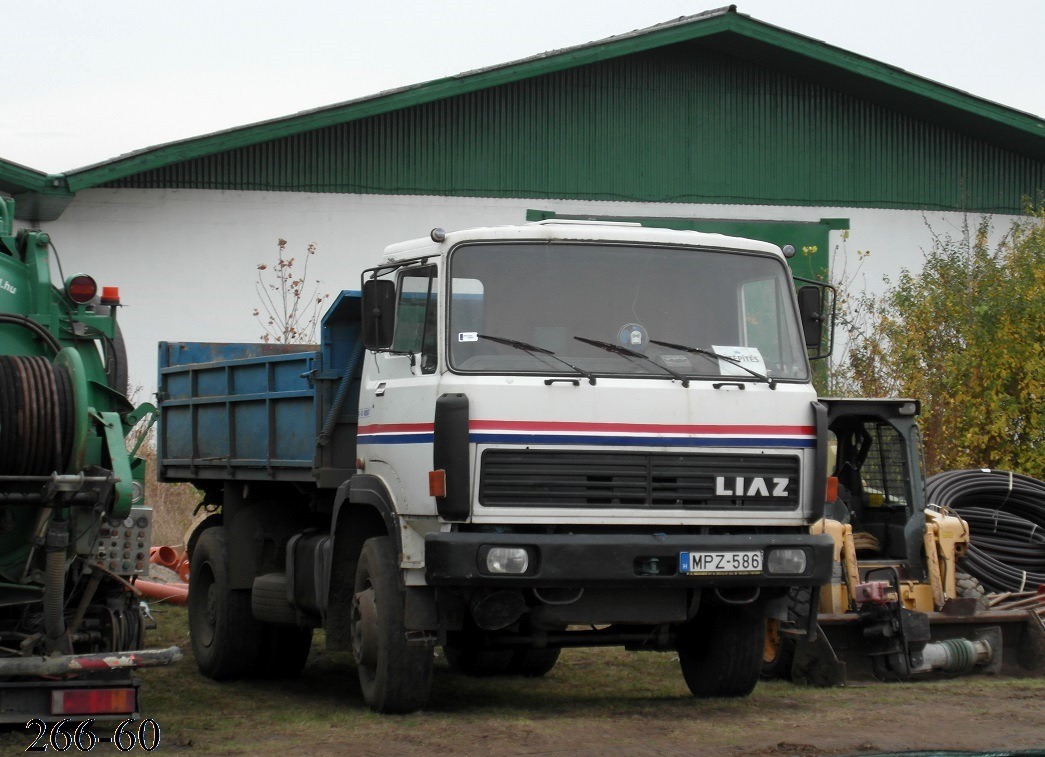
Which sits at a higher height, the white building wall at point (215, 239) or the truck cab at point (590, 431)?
the white building wall at point (215, 239)

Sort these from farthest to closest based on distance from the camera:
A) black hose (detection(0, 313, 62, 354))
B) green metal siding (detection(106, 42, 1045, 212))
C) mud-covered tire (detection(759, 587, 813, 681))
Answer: green metal siding (detection(106, 42, 1045, 212)) < mud-covered tire (detection(759, 587, 813, 681)) < black hose (detection(0, 313, 62, 354))

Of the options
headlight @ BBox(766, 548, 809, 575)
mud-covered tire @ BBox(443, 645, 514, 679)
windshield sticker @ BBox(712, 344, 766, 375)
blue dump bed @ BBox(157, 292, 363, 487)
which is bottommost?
mud-covered tire @ BBox(443, 645, 514, 679)

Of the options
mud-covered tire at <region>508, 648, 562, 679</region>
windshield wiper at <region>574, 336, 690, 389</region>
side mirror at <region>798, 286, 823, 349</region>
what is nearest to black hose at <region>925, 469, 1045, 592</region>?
mud-covered tire at <region>508, 648, 562, 679</region>

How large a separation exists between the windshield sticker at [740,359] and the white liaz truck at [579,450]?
15 mm

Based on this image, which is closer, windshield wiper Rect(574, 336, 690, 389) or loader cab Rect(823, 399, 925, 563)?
windshield wiper Rect(574, 336, 690, 389)

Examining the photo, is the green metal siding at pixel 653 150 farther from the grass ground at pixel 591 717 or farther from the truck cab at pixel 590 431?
the truck cab at pixel 590 431

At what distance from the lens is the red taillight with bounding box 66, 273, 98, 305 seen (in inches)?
336

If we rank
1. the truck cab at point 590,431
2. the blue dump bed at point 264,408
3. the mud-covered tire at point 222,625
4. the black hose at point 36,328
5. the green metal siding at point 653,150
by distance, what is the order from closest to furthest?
the truck cab at point 590,431 < the black hose at point 36,328 < the blue dump bed at point 264,408 < the mud-covered tire at point 222,625 < the green metal siding at point 653,150

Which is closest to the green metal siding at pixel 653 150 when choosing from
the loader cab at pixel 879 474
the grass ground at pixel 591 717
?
the loader cab at pixel 879 474

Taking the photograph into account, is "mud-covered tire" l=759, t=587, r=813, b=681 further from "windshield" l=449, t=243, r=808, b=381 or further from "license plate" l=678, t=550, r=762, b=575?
"windshield" l=449, t=243, r=808, b=381

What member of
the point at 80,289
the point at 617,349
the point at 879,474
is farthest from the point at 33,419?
the point at 879,474

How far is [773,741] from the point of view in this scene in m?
7.84

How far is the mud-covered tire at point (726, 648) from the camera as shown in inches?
364

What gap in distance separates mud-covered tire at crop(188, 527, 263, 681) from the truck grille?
377 cm
